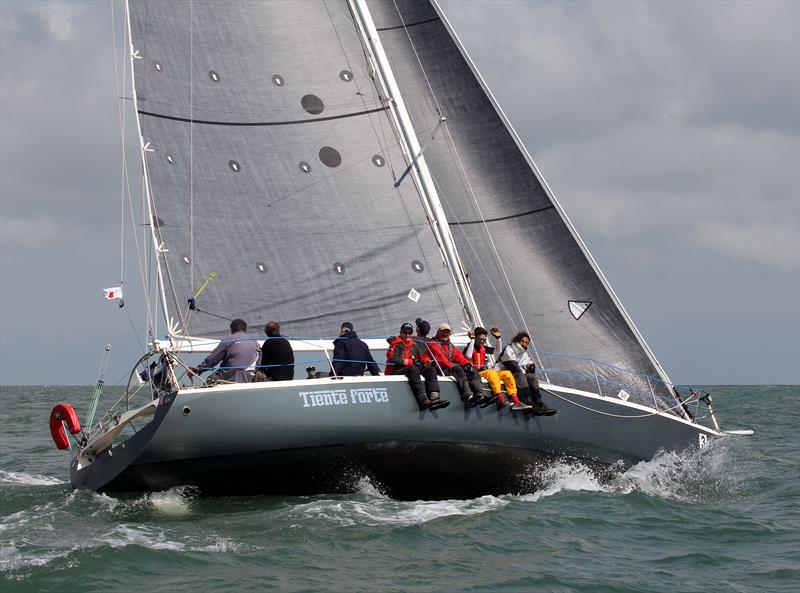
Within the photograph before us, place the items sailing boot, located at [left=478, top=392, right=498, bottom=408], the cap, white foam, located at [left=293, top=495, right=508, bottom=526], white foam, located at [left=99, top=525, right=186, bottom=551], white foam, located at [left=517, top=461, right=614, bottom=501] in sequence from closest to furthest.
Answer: white foam, located at [left=99, top=525, right=186, bottom=551]
white foam, located at [left=293, top=495, right=508, bottom=526]
sailing boot, located at [left=478, top=392, right=498, bottom=408]
the cap
white foam, located at [left=517, top=461, right=614, bottom=501]

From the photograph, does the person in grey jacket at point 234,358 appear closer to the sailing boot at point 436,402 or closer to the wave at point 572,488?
the wave at point 572,488

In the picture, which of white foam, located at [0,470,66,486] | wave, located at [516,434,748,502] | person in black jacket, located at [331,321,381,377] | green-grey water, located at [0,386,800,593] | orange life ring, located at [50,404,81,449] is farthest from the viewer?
white foam, located at [0,470,66,486]

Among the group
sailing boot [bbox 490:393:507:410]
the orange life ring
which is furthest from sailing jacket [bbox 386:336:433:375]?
the orange life ring

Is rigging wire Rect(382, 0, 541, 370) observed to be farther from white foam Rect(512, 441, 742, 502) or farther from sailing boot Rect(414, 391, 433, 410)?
sailing boot Rect(414, 391, 433, 410)

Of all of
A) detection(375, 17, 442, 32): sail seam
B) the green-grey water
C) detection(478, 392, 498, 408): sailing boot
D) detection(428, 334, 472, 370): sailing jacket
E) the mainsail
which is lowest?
the green-grey water

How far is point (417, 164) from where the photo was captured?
13.9 metres

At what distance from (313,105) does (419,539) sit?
6518 mm

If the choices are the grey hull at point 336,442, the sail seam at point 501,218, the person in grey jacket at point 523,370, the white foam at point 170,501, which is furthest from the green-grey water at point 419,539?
the sail seam at point 501,218

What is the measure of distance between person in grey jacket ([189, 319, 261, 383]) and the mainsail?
130 centimetres

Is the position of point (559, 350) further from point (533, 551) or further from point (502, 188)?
point (533, 551)

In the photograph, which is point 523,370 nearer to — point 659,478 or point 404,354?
point 404,354

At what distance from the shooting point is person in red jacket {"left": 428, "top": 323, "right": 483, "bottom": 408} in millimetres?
11875

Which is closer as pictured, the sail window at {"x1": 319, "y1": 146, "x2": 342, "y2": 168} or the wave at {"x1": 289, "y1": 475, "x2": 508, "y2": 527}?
the wave at {"x1": 289, "y1": 475, "x2": 508, "y2": 527}

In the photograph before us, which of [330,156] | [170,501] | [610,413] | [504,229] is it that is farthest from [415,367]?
[504,229]
